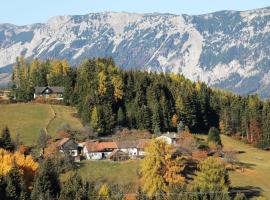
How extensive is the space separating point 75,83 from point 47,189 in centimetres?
8018

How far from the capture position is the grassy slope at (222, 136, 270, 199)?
121188 millimetres

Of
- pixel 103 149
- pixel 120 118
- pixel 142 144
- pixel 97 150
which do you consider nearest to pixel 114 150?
pixel 103 149

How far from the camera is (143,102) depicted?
168875 millimetres

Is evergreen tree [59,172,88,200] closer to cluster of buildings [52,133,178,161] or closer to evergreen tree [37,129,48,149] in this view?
cluster of buildings [52,133,178,161]

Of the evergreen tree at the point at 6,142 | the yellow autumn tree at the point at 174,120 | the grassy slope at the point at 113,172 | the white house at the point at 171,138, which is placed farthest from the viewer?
the yellow autumn tree at the point at 174,120

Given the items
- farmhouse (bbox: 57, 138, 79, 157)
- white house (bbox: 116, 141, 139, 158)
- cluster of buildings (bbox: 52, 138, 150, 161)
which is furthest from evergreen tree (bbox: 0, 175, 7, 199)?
white house (bbox: 116, 141, 139, 158)

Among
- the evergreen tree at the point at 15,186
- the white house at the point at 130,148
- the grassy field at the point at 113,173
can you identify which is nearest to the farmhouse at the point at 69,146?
the grassy field at the point at 113,173

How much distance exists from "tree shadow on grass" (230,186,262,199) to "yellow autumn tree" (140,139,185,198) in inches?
377

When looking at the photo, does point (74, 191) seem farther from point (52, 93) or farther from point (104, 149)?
point (52, 93)

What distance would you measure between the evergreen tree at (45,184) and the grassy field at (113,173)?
10956mm

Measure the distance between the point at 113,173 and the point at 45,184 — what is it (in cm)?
2179

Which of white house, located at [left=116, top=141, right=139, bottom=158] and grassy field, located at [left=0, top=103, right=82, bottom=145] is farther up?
grassy field, located at [left=0, top=103, right=82, bottom=145]

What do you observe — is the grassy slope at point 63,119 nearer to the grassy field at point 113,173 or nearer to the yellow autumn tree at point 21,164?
the grassy field at point 113,173

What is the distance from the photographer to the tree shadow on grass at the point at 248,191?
115181 millimetres
